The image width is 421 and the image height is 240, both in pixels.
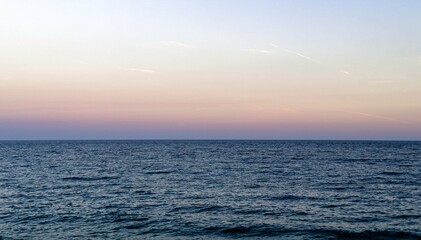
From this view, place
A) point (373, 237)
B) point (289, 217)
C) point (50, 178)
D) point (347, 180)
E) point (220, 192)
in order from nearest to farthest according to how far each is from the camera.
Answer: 1. point (373, 237)
2. point (289, 217)
3. point (220, 192)
4. point (347, 180)
5. point (50, 178)

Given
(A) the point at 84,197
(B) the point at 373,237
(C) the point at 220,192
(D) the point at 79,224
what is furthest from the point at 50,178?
(B) the point at 373,237

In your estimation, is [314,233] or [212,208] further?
[212,208]

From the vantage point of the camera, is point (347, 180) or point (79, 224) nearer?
point (79, 224)

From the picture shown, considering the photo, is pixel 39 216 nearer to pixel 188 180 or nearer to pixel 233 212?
pixel 233 212

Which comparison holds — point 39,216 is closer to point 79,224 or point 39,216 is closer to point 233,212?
point 79,224

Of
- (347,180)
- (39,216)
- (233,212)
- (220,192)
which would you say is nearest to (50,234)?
(39,216)

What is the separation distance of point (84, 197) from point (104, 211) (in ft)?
25.5

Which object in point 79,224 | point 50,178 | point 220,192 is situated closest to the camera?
point 79,224

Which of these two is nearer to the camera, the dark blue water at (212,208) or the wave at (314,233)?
the wave at (314,233)

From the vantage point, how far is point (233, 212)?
31422mm

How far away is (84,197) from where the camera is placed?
128 ft

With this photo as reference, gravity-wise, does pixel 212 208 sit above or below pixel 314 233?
above

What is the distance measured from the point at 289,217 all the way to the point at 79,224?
14.6 meters

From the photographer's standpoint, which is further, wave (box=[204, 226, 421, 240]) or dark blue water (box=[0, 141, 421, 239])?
dark blue water (box=[0, 141, 421, 239])
